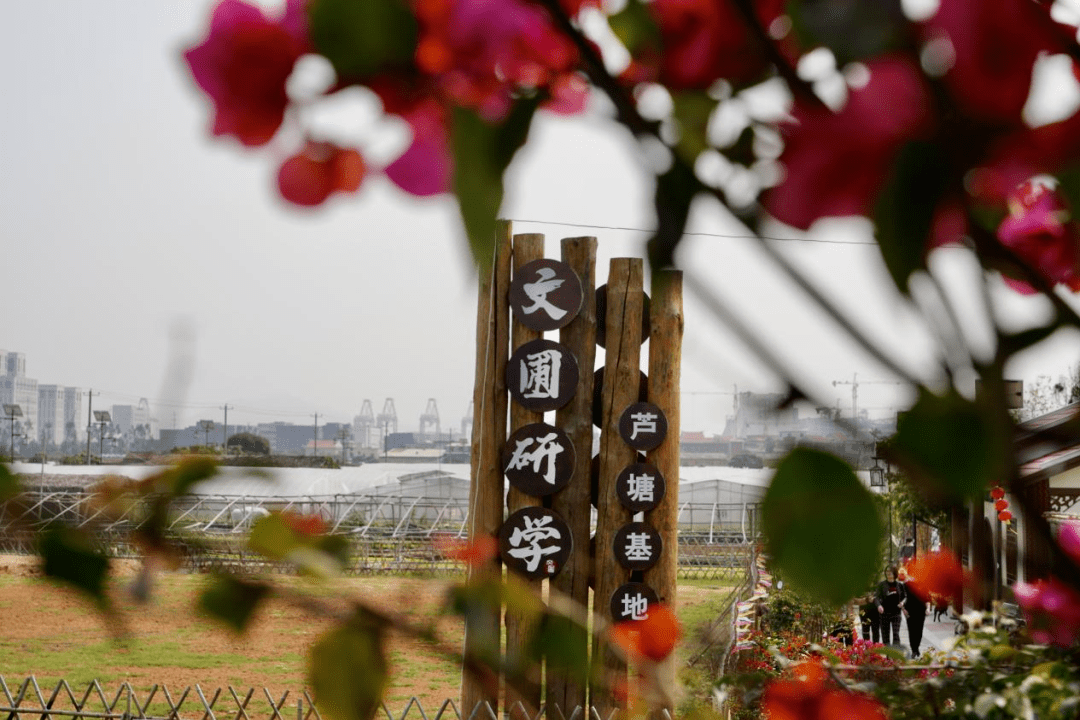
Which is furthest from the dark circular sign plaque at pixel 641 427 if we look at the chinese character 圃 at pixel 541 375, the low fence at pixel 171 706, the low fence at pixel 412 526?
the low fence at pixel 412 526

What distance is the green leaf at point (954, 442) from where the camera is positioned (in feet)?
0.52

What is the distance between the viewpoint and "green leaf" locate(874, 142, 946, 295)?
14 cm

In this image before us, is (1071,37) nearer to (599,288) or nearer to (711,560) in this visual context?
(599,288)

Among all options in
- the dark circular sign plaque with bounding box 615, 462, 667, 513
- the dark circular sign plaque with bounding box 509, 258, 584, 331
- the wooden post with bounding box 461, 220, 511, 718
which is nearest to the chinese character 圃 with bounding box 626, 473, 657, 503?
the dark circular sign plaque with bounding box 615, 462, 667, 513

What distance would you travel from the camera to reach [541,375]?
8.64 feet

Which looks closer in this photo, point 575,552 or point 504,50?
point 504,50

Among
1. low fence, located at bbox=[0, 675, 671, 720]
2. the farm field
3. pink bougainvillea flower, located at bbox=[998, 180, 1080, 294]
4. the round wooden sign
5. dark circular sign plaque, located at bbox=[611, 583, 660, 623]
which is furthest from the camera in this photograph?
the farm field

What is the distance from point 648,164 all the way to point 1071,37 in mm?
→ 86

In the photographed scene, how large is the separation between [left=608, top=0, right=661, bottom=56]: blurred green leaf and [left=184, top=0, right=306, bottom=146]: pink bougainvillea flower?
0.07 metres

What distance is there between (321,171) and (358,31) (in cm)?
7

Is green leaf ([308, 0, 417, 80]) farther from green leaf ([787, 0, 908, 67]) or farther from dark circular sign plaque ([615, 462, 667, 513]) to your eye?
dark circular sign plaque ([615, 462, 667, 513])

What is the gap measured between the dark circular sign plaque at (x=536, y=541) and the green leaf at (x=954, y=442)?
2458 mm

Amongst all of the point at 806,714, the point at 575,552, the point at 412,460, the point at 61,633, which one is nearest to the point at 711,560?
the point at 61,633

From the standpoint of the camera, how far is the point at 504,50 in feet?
0.62
